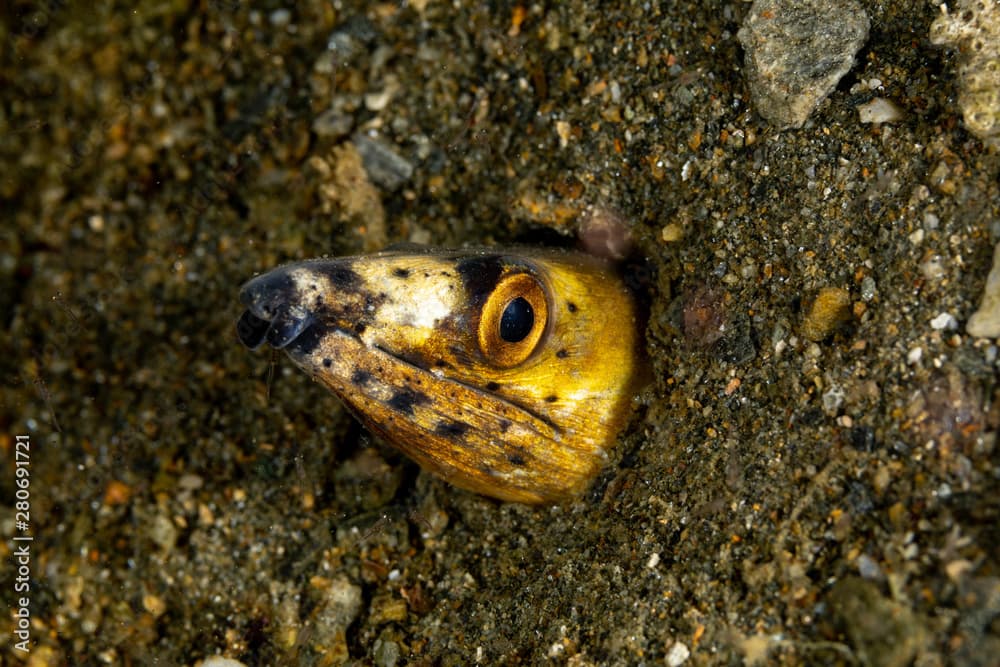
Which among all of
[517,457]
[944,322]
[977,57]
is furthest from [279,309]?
[977,57]

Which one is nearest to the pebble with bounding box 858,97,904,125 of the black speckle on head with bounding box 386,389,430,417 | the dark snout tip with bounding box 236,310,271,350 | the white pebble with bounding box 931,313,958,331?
the white pebble with bounding box 931,313,958,331

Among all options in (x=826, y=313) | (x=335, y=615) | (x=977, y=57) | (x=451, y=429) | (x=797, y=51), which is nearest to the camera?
(x=977, y=57)

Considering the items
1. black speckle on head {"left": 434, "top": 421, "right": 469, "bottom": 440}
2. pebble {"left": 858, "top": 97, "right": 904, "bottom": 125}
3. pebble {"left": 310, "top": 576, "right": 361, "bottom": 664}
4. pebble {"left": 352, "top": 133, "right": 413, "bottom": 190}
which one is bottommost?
pebble {"left": 310, "top": 576, "right": 361, "bottom": 664}

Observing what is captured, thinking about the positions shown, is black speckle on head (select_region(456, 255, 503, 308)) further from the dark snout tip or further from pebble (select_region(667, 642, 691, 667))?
pebble (select_region(667, 642, 691, 667))

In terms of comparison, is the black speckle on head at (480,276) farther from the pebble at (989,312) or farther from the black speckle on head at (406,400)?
the pebble at (989,312)

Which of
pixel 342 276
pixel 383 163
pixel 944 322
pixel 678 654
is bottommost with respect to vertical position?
pixel 678 654

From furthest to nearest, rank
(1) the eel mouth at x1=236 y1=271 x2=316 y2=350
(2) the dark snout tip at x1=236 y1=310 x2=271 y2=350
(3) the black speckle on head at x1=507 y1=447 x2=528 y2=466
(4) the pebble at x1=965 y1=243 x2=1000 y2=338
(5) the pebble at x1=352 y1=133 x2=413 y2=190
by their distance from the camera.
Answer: (5) the pebble at x1=352 y1=133 x2=413 y2=190 → (3) the black speckle on head at x1=507 y1=447 x2=528 y2=466 → (2) the dark snout tip at x1=236 y1=310 x2=271 y2=350 → (1) the eel mouth at x1=236 y1=271 x2=316 y2=350 → (4) the pebble at x1=965 y1=243 x2=1000 y2=338

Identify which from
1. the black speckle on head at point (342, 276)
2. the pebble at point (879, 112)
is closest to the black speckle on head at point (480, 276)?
the black speckle on head at point (342, 276)

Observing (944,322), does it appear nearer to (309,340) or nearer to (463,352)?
(463,352)
